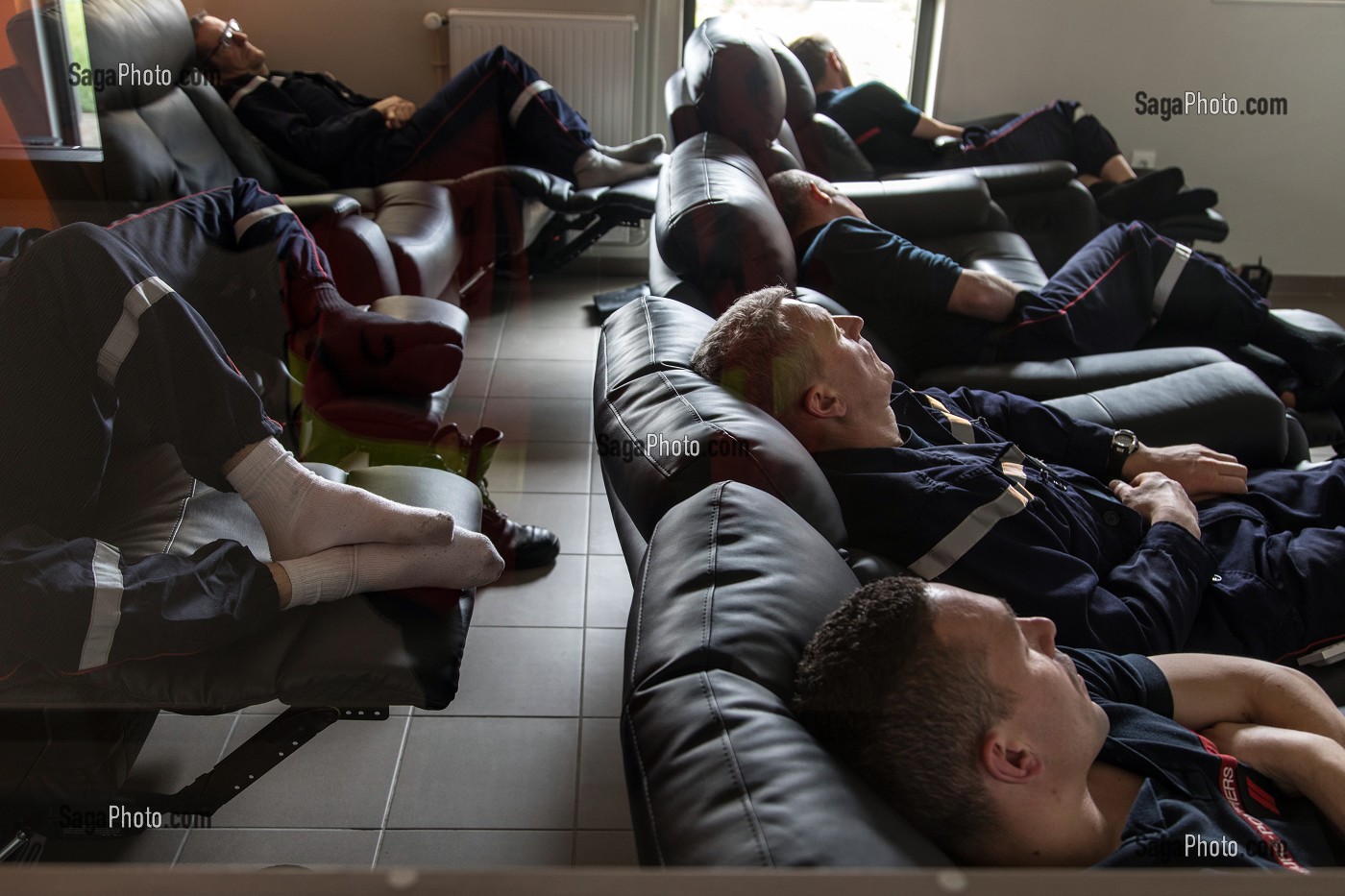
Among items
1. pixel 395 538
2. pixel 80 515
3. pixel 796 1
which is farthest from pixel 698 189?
pixel 796 1

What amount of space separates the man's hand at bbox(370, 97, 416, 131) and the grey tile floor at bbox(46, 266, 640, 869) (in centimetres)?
100

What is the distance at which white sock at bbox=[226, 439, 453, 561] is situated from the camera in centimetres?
100

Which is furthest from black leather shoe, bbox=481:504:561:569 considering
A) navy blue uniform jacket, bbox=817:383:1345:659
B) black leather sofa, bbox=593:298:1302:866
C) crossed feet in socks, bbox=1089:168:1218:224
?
crossed feet in socks, bbox=1089:168:1218:224

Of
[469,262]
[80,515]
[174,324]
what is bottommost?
[469,262]

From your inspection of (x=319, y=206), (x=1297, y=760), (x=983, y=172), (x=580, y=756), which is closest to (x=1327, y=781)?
(x=1297, y=760)

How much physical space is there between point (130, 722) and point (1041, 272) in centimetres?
207

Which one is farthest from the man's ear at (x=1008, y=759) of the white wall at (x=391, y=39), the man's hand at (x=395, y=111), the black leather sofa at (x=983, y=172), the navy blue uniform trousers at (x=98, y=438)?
the white wall at (x=391, y=39)

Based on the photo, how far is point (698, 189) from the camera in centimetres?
161

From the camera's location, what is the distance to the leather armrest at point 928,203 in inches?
91.7

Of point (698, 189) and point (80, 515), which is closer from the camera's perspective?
point (80, 515)

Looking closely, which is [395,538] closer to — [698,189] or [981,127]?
[698,189]

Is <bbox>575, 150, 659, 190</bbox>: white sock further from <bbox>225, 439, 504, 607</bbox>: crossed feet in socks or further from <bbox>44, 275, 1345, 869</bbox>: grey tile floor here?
<bbox>225, 439, 504, 607</bbox>: crossed feet in socks

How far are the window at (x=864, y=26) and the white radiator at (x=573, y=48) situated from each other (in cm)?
27

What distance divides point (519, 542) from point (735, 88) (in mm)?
1035
